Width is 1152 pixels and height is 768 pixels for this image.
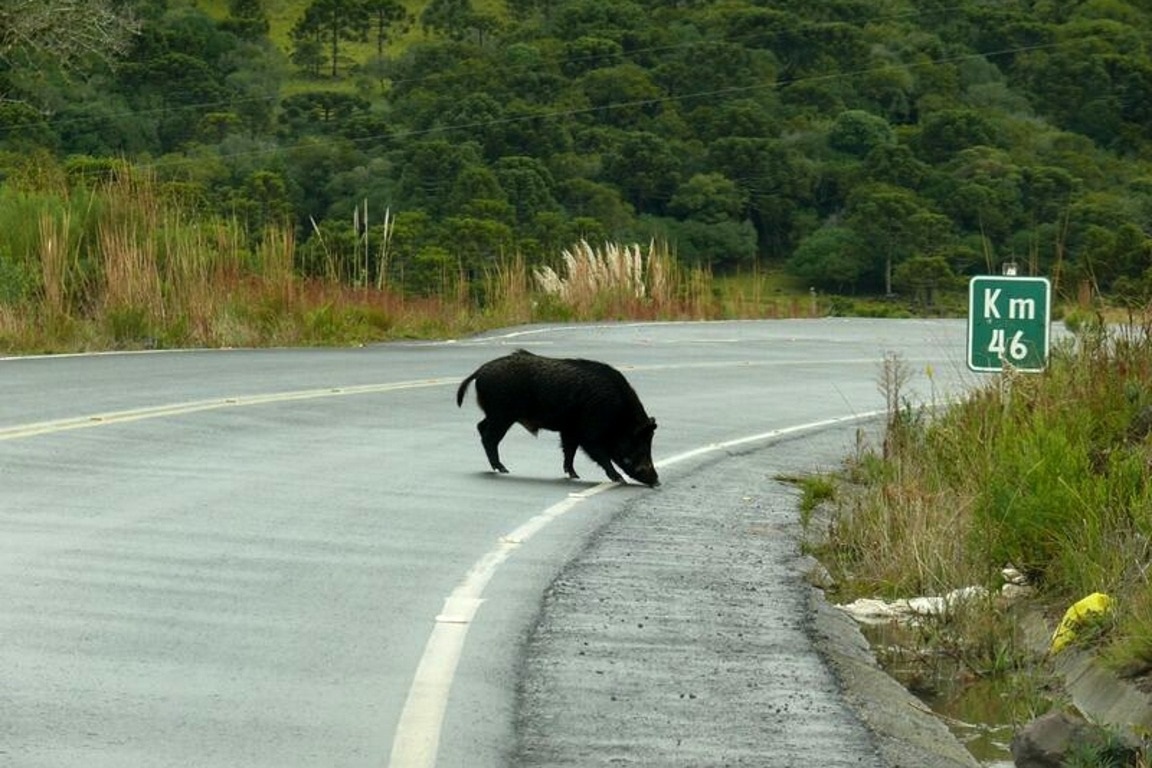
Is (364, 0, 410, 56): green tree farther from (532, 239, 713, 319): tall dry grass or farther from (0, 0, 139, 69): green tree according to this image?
(0, 0, 139, 69): green tree

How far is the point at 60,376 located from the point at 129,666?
42.9ft

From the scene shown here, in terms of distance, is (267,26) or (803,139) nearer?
(803,139)

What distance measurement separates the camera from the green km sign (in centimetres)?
1472

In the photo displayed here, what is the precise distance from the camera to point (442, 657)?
8.66 metres

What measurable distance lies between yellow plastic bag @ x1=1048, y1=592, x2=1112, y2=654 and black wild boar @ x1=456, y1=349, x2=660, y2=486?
576 cm

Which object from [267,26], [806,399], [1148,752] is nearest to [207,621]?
[1148,752]

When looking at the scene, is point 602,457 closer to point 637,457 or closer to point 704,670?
point 637,457

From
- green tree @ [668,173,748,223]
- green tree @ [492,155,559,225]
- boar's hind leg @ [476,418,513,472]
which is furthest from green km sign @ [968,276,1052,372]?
green tree @ [668,173,748,223]

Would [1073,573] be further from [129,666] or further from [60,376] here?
[60,376]

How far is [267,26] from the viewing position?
134 m

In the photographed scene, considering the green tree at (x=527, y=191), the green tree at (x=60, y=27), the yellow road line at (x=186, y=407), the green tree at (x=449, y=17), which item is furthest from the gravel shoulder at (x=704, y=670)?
the green tree at (x=449, y=17)

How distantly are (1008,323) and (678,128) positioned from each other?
87.2 m

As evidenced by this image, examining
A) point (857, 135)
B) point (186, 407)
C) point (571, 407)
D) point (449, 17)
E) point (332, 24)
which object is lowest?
point (186, 407)

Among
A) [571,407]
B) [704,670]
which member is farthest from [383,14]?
[704,670]
